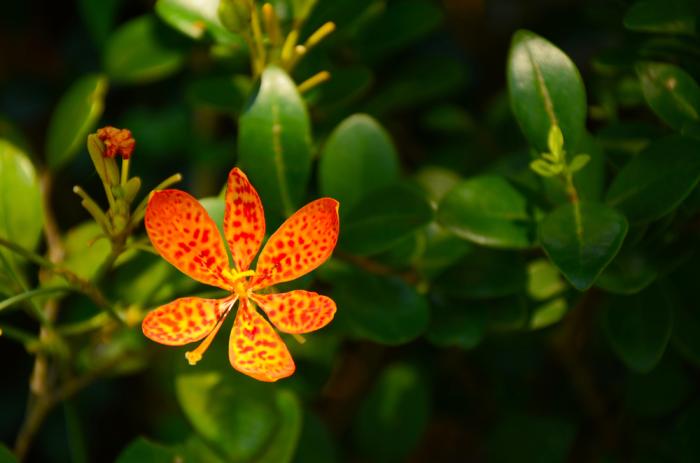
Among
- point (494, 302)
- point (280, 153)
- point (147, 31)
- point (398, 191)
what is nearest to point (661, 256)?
point (494, 302)

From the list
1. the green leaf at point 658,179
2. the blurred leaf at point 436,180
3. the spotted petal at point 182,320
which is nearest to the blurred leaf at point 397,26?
the blurred leaf at point 436,180

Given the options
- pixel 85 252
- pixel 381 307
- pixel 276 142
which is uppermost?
pixel 276 142

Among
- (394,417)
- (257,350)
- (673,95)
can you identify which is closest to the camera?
(257,350)

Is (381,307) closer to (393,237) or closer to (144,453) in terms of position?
(393,237)

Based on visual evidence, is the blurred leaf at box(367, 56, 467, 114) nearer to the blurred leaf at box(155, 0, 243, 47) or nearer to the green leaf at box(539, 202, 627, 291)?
the blurred leaf at box(155, 0, 243, 47)

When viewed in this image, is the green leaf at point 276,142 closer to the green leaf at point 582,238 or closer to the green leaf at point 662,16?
the green leaf at point 582,238

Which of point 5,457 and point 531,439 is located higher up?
point 5,457

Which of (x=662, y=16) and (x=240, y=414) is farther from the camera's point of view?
(x=240, y=414)

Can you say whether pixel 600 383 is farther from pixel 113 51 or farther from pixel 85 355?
pixel 113 51

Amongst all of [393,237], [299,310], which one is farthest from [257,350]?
[393,237]
